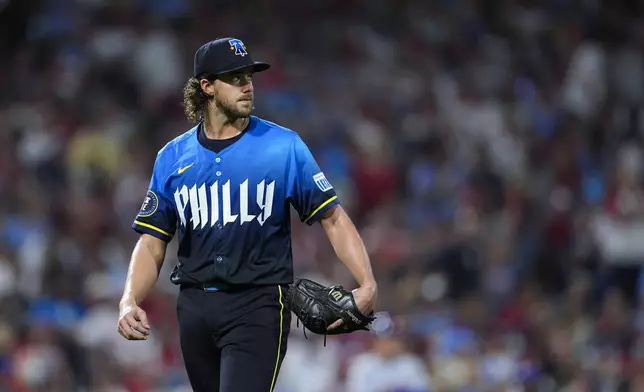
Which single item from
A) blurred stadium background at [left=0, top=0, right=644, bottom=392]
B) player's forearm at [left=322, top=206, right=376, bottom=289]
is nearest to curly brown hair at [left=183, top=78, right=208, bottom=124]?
player's forearm at [left=322, top=206, right=376, bottom=289]

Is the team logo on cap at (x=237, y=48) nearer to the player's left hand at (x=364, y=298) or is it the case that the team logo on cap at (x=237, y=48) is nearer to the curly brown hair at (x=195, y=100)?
the curly brown hair at (x=195, y=100)

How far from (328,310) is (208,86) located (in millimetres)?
1109

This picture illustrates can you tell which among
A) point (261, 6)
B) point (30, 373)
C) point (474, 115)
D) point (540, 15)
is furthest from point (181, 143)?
point (540, 15)

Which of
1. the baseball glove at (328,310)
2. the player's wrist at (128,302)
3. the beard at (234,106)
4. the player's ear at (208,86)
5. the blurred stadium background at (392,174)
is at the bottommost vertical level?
the blurred stadium background at (392,174)

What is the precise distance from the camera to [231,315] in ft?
17.7

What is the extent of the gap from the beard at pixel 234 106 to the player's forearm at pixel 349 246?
1.85 feet

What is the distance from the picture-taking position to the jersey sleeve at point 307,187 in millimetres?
5402

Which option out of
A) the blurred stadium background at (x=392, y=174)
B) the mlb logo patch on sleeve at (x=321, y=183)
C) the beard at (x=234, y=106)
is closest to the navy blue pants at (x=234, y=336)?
the mlb logo patch on sleeve at (x=321, y=183)

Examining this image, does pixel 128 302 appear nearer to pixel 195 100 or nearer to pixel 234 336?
pixel 234 336

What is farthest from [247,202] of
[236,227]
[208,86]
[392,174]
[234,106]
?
[392,174]

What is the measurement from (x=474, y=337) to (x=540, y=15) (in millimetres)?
5743

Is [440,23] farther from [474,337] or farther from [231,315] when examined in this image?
[231,315]

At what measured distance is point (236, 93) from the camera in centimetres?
544

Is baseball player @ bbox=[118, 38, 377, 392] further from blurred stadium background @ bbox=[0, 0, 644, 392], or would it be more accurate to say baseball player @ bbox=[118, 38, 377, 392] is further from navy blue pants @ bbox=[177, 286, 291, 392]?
blurred stadium background @ bbox=[0, 0, 644, 392]
